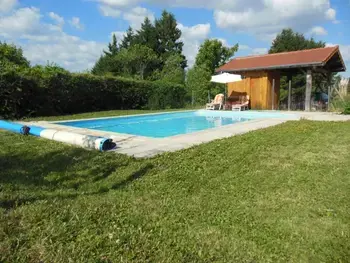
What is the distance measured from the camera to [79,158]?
6.32 meters

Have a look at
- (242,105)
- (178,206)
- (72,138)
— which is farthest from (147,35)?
(178,206)

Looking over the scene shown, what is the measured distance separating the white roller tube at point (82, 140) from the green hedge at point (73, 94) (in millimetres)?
5982

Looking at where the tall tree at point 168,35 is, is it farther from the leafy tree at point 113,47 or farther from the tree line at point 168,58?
the leafy tree at point 113,47

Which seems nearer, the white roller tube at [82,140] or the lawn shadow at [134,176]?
the lawn shadow at [134,176]

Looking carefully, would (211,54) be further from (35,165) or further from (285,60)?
(35,165)

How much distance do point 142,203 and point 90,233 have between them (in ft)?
3.34

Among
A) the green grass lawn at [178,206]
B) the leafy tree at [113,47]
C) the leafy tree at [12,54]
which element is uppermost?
the leafy tree at [113,47]

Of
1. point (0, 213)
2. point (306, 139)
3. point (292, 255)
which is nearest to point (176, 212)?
point (292, 255)

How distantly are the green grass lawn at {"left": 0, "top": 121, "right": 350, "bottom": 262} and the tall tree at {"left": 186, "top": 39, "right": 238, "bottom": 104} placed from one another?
20.1m

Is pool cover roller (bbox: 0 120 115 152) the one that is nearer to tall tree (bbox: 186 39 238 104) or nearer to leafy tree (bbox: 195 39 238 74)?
tall tree (bbox: 186 39 238 104)

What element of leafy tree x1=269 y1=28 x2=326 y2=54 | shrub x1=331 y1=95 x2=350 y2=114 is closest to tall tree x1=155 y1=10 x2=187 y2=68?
leafy tree x1=269 y1=28 x2=326 y2=54

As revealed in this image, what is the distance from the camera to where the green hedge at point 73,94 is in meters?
13.5

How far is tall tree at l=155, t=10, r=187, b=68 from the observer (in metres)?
50.7

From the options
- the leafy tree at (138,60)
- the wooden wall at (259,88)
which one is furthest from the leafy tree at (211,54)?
the wooden wall at (259,88)
